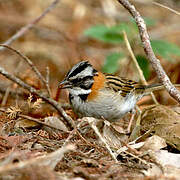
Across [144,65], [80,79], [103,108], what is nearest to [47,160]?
[103,108]

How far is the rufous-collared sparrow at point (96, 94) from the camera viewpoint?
5270mm

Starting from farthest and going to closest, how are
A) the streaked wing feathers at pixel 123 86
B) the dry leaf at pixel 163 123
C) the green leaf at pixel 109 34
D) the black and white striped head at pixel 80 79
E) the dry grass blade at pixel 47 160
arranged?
the green leaf at pixel 109 34 → the streaked wing feathers at pixel 123 86 → the black and white striped head at pixel 80 79 → the dry leaf at pixel 163 123 → the dry grass blade at pixel 47 160

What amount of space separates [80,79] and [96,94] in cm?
31

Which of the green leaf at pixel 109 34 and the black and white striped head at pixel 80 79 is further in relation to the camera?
the green leaf at pixel 109 34

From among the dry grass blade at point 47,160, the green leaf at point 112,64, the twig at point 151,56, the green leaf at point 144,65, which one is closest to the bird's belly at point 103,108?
the twig at point 151,56

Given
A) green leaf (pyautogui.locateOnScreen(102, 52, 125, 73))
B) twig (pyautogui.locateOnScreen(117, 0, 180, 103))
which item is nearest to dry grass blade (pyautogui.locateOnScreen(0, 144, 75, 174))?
twig (pyautogui.locateOnScreen(117, 0, 180, 103))

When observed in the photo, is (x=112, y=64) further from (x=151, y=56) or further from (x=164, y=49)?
(x=151, y=56)

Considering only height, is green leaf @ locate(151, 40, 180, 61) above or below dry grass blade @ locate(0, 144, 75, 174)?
above

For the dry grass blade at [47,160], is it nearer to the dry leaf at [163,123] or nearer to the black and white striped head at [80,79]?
the dry leaf at [163,123]

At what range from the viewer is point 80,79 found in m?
5.40

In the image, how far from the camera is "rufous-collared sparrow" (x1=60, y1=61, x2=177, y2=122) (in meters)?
5.27

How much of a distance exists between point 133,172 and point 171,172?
334 mm

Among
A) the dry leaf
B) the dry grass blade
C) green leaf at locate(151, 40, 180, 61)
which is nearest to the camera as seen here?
the dry grass blade

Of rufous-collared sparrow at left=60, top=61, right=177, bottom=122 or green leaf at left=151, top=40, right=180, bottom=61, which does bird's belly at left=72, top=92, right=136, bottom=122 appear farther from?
green leaf at left=151, top=40, right=180, bottom=61
